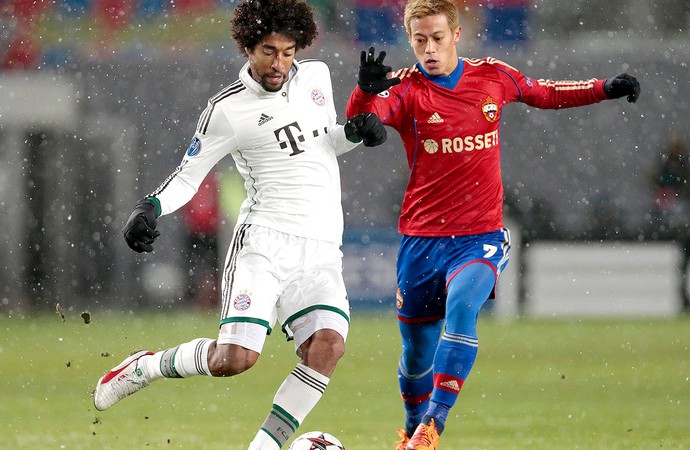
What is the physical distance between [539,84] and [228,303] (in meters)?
1.88

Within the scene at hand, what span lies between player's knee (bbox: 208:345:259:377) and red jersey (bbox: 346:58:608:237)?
1.15 metres

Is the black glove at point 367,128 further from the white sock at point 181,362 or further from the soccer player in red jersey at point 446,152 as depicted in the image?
the white sock at point 181,362

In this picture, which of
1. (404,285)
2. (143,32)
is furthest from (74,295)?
(404,285)

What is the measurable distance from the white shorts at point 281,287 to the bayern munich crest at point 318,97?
644mm

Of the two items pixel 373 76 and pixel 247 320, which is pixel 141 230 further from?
pixel 373 76

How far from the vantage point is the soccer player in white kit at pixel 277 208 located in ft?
18.5

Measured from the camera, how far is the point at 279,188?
19.3 ft

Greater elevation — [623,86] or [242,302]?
[623,86]

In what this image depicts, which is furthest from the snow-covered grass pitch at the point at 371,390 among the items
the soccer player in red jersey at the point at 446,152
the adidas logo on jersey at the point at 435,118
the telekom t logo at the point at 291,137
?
the adidas logo on jersey at the point at 435,118

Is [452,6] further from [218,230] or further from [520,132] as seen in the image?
[520,132]

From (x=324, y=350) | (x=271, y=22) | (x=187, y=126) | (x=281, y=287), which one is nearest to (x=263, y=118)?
(x=271, y=22)

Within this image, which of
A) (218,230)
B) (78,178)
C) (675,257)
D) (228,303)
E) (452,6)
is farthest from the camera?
(78,178)

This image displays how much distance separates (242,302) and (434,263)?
105 cm

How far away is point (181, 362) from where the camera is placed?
229 inches
